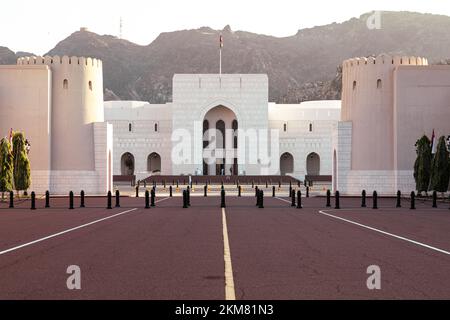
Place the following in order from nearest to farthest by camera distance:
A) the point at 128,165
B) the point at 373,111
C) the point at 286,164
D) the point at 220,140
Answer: the point at 373,111
the point at 220,140
the point at 286,164
the point at 128,165

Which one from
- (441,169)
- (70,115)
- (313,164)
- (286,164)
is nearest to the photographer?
(441,169)

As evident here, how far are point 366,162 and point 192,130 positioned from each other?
121 ft

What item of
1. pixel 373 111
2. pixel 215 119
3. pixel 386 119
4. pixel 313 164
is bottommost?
pixel 313 164

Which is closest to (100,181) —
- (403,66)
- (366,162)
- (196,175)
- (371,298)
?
(366,162)

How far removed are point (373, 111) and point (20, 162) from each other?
20.5m

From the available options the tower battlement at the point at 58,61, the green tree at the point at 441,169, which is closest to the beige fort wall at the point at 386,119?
the green tree at the point at 441,169

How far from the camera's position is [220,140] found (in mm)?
82812

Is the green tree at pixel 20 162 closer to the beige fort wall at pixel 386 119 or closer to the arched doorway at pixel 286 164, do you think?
the beige fort wall at pixel 386 119

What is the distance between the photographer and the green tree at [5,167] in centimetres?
3453

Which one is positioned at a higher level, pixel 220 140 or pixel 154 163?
pixel 220 140

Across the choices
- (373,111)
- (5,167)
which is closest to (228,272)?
(5,167)

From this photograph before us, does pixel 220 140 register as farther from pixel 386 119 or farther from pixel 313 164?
pixel 386 119

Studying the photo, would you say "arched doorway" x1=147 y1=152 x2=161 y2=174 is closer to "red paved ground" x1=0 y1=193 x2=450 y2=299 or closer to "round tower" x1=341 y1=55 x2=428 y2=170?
"round tower" x1=341 y1=55 x2=428 y2=170

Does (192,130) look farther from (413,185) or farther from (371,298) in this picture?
(371,298)
